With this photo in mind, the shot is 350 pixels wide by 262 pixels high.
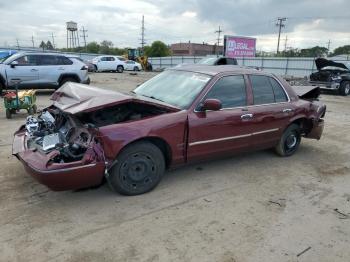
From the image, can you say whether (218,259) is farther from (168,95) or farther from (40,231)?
(168,95)

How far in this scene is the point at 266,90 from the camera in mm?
5660

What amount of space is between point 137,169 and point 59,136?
112cm

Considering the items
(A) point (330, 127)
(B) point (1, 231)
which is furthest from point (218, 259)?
(A) point (330, 127)

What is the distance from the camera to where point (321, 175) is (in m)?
5.39

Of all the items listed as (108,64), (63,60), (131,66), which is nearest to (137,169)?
(63,60)

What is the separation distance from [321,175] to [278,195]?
49.8 inches

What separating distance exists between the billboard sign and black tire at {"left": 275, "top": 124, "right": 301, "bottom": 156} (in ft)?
90.8

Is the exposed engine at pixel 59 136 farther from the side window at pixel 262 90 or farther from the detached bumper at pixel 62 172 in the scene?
the side window at pixel 262 90

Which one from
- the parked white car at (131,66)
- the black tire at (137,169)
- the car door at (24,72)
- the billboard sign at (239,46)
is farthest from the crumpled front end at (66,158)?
the parked white car at (131,66)

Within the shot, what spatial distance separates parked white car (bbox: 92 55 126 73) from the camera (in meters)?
33.0

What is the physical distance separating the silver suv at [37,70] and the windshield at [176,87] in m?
9.13

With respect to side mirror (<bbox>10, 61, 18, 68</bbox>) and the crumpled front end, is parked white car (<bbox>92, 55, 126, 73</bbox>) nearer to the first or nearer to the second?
side mirror (<bbox>10, 61, 18, 68</bbox>)

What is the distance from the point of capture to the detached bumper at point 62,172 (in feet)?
12.0

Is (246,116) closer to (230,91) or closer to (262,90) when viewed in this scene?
(230,91)
